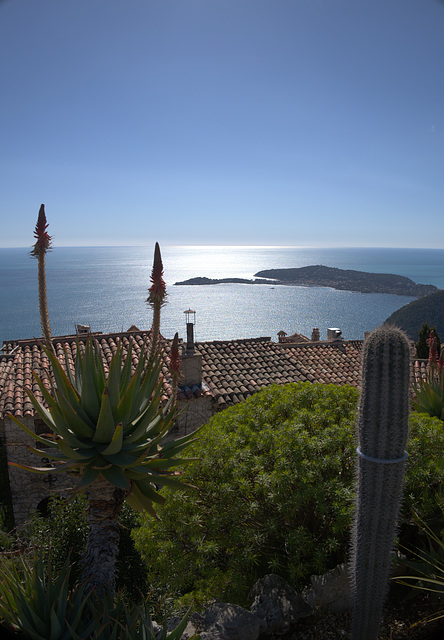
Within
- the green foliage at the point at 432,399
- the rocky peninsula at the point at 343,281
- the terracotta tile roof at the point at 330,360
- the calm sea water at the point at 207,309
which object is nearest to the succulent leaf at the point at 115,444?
the green foliage at the point at 432,399

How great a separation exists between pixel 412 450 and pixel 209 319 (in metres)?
88.0

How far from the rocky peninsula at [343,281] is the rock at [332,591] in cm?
9857

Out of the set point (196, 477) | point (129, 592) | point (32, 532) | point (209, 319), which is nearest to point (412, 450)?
point (196, 477)

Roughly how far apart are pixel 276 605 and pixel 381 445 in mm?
2838

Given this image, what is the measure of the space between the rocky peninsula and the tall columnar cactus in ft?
326

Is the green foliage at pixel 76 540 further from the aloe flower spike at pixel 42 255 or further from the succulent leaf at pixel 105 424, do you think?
the aloe flower spike at pixel 42 255

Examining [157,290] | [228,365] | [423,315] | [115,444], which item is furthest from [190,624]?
[423,315]

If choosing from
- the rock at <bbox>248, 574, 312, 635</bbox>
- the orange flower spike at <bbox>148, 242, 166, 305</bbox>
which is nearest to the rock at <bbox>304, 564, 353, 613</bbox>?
the rock at <bbox>248, 574, 312, 635</bbox>

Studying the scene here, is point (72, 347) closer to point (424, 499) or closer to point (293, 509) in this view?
point (293, 509)

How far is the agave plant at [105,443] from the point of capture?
4.14 metres

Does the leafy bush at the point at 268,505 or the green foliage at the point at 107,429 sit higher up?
the green foliage at the point at 107,429

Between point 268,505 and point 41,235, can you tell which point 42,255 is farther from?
point 268,505

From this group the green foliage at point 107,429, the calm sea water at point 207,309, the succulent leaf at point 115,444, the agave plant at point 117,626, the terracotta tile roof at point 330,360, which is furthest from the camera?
the calm sea water at point 207,309

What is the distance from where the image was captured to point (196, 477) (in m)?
6.34
